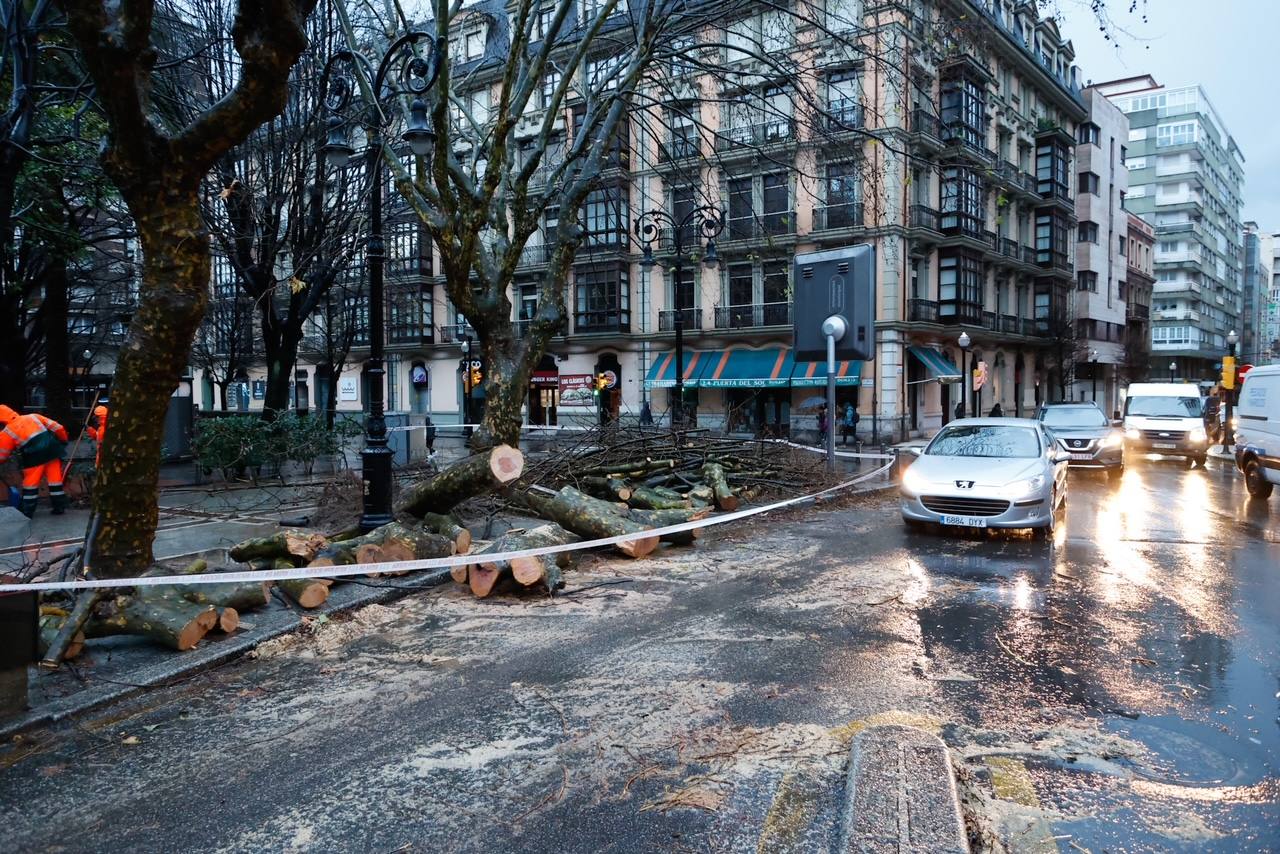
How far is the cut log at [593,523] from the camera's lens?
8.45m

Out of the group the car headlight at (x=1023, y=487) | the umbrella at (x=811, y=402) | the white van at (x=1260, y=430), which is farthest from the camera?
the umbrella at (x=811, y=402)

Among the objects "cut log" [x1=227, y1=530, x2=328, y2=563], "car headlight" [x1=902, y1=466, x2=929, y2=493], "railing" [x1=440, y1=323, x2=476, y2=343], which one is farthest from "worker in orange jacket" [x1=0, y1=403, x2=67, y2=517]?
"railing" [x1=440, y1=323, x2=476, y2=343]

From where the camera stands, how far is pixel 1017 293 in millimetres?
40125

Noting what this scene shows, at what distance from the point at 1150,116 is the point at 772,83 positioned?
259ft

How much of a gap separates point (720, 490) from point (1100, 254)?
154 feet

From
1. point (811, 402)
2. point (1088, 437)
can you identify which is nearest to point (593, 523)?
point (1088, 437)

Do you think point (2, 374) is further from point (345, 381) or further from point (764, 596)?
point (345, 381)

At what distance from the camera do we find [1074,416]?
1775 centimetres

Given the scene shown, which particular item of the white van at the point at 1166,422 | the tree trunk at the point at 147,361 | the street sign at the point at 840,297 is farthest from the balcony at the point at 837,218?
the tree trunk at the point at 147,361

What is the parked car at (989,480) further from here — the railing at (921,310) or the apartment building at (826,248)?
the railing at (921,310)

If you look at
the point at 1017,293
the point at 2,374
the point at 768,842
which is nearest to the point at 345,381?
the point at 2,374

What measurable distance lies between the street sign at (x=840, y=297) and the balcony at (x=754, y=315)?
15.8m

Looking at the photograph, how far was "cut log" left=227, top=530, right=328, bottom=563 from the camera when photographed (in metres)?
6.74

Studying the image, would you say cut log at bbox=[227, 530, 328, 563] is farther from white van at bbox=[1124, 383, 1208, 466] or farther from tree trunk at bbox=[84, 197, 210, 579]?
white van at bbox=[1124, 383, 1208, 466]
